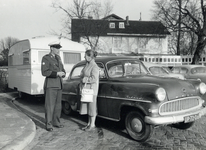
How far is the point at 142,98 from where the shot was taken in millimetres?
4242

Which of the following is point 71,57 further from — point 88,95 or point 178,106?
point 178,106

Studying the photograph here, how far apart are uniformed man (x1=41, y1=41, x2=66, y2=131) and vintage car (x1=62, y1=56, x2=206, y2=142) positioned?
962 millimetres

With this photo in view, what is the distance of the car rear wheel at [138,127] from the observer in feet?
14.2

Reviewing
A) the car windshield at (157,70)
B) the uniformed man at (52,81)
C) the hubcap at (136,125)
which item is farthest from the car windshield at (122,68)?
the car windshield at (157,70)

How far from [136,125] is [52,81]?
6.87 ft

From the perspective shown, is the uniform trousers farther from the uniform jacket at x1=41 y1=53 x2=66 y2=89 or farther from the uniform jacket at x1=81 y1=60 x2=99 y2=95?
the uniform jacket at x1=81 y1=60 x2=99 y2=95

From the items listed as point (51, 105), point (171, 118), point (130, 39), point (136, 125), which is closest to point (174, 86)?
A: point (171, 118)

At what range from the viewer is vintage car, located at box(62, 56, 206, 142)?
162 inches

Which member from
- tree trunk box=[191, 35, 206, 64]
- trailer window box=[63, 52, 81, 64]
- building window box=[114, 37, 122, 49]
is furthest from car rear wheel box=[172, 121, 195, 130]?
building window box=[114, 37, 122, 49]

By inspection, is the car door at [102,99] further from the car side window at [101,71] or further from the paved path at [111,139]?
the paved path at [111,139]

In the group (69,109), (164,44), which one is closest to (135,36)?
(164,44)

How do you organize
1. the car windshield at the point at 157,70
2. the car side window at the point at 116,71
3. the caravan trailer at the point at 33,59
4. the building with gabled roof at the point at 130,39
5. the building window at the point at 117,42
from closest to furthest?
the car side window at the point at 116,71 → the caravan trailer at the point at 33,59 → the car windshield at the point at 157,70 → the building with gabled roof at the point at 130,39 → the building window at the point at 117,42

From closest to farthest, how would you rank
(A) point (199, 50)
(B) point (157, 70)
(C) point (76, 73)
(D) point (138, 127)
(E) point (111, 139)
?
(D) point (138, 127), (E) point (111, 139), (C) point (76, 73), (B) point (157, 70), (A) point (199, 50)

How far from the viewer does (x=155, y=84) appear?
4.23 metres
